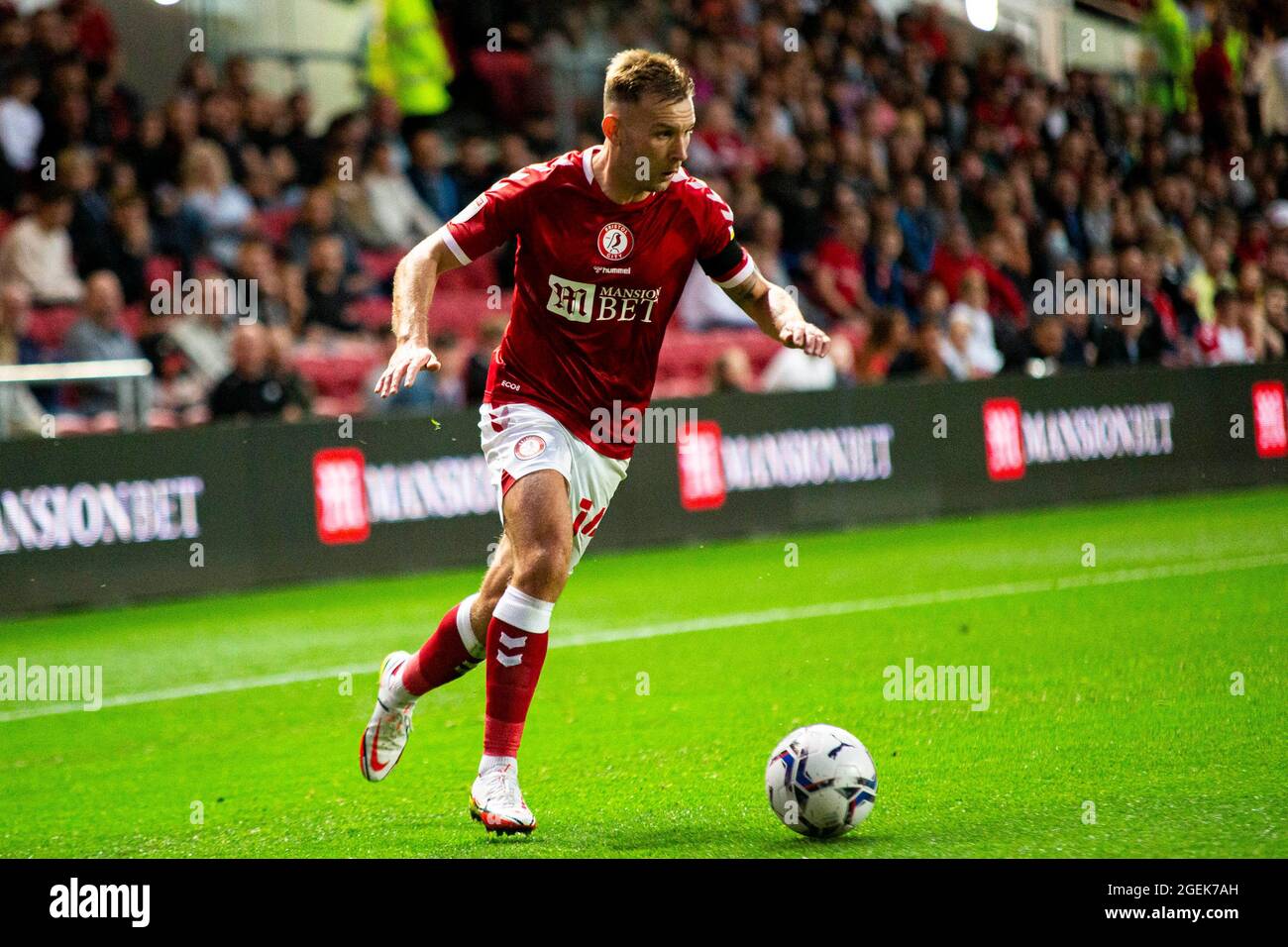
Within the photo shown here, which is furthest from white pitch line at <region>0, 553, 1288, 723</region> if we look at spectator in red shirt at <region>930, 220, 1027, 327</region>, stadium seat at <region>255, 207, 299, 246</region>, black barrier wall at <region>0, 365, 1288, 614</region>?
spectator in red shirt at <region>930, 220, 1027, 327</region>

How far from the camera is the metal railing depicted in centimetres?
1175

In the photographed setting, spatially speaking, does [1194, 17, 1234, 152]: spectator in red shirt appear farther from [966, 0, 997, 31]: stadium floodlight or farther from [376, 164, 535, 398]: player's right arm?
[376, 164, 535, 398]: player's right arm

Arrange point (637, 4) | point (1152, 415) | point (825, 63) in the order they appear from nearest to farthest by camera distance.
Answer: point (1152, 415)
point (637, 4)
point (825, 63)

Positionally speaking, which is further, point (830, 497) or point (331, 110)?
point (331, 110)

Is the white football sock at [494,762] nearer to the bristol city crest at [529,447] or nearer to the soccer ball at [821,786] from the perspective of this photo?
the soccer ball at [821,786]

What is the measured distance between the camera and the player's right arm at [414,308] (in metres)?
5.27

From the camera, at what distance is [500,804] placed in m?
5.43

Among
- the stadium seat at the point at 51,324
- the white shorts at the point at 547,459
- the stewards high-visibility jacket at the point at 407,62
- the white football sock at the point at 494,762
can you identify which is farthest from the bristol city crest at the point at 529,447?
the stewards high-visibility jacket at the point at 407,62

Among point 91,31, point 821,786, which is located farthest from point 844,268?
point 821,786

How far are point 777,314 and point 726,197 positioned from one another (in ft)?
36.0

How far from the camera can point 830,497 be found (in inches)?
578
